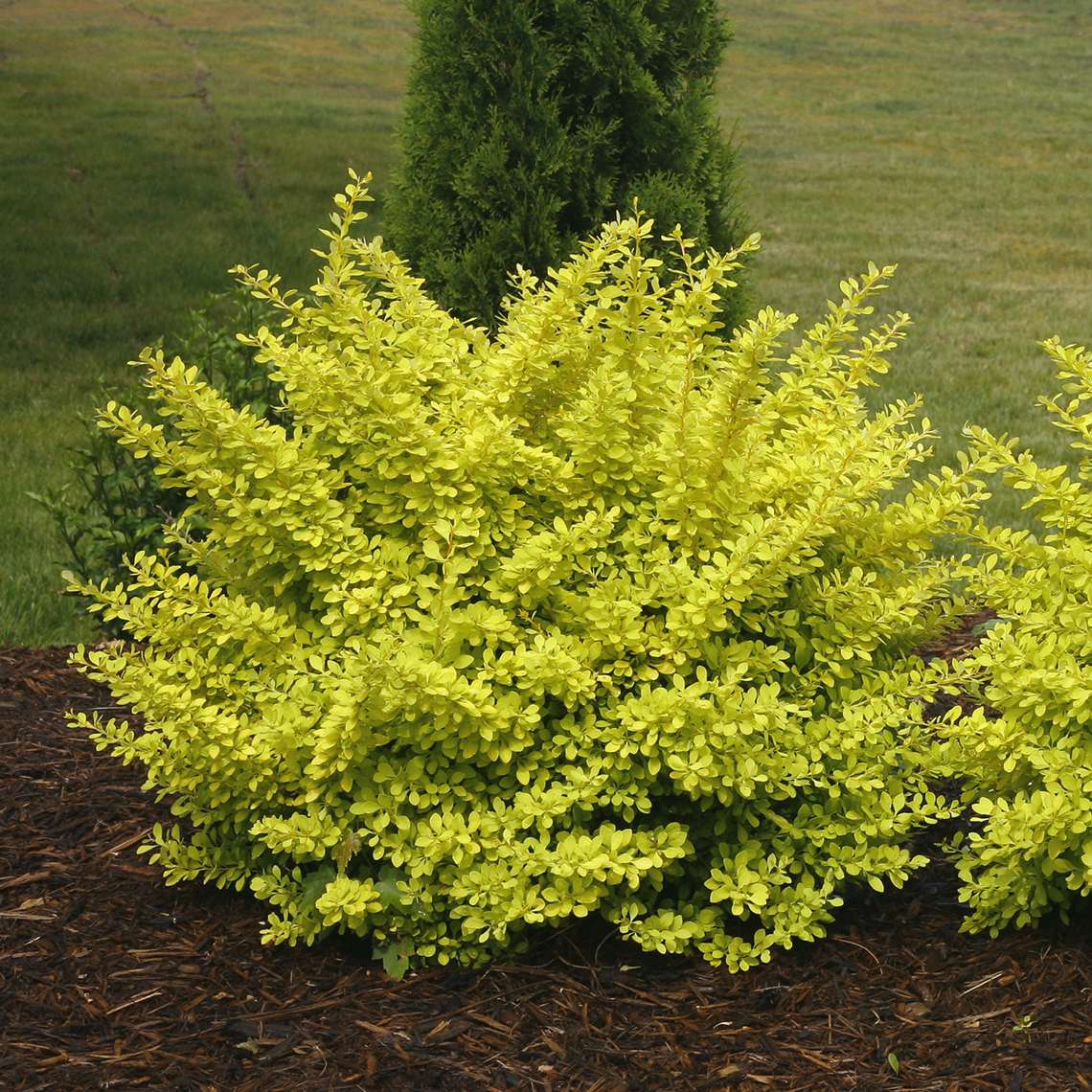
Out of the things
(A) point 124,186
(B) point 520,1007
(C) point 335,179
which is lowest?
(B) point 520,1007

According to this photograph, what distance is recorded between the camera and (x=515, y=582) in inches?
131

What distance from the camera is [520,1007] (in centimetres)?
323

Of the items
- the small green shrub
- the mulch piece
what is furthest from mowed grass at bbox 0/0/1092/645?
the mulch piece

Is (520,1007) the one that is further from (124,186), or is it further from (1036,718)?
(124,186)

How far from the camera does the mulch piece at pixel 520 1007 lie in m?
3.00

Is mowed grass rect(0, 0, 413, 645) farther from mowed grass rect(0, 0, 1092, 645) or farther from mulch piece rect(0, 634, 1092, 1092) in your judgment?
mulch piece rect(0, 634, 1092, 1092)

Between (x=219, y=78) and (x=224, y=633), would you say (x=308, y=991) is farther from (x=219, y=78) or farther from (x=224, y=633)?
(x=219, y=78)

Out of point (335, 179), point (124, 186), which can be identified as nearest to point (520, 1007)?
point (124, 186)

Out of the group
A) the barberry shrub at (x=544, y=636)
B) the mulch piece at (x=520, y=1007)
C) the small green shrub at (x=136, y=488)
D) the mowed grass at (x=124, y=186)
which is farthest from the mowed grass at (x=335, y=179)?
the mulch piece at (x=520, y=1007)

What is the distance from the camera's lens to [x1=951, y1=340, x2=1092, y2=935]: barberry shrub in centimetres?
311

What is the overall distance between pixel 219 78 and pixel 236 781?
2302 centimetres

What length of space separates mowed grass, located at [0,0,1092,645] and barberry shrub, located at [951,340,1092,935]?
10.2 feet

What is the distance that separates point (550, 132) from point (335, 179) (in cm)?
1172

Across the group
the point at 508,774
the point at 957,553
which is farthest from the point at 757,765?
the point at 957,553
